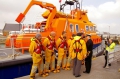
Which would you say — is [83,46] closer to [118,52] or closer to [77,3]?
[118,52]

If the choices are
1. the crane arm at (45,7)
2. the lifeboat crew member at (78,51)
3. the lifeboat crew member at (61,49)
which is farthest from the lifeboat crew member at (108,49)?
the crane arm at (45,7)

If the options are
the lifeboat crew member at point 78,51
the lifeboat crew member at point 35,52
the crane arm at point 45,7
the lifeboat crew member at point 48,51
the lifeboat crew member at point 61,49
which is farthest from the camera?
the crane arm at point 45,7

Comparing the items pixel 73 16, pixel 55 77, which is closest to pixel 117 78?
pixel 55 77

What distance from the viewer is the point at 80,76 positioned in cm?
549

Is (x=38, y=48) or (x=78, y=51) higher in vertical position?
(x=38, y=48)

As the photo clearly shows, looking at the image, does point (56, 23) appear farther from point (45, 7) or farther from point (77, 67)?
point (77, 67)

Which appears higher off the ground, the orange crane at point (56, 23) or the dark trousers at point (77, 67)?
the orange crane at point (56, 23)

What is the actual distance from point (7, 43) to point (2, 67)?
2.11 metres

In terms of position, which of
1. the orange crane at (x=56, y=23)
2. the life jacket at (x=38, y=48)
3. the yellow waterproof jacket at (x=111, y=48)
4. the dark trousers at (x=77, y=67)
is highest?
the orange crane at (x=56, y=23)

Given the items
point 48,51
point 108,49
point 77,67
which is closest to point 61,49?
point 48,51

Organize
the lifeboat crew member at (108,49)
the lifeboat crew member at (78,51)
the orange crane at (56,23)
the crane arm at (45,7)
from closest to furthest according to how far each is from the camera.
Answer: the lifeboat crew member at (78,51) → the lifeboat crew member at (108,49) → the orange crane at (56,23) → the crane arm at (45,7)

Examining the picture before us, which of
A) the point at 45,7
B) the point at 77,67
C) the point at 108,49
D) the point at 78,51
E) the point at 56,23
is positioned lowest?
the point at 77,67

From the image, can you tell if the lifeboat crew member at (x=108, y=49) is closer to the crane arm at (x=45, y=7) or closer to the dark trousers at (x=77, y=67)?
the dark trousers at (x=77, y=67)

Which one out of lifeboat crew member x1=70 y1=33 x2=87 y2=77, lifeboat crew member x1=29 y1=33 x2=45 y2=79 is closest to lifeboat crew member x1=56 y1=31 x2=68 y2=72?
lifeboat crew member x1=70 y1=33 x2=87 y2=77
